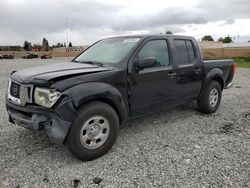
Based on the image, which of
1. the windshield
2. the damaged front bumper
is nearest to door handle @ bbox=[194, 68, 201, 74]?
the windshield

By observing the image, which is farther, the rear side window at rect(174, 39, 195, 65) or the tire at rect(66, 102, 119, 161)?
the rear side window at rect(174, 39, 195, 65)

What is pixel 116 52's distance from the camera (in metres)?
4.35

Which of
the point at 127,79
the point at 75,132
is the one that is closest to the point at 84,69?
the point at 127,79

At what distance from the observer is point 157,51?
Result: 4594 mm

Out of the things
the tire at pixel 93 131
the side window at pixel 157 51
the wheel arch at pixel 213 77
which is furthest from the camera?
the wheel arch at pixel 213 77

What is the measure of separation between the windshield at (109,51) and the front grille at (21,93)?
138 cm

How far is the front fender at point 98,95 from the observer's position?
10.8 ft

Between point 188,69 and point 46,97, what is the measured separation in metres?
2.99

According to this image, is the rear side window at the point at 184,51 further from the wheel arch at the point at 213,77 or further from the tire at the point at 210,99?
the tire at the point at 210,99

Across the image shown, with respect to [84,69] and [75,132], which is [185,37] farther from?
[75,132]

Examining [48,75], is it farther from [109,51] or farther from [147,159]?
[147,159]

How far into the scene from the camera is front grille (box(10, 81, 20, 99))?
3633mm

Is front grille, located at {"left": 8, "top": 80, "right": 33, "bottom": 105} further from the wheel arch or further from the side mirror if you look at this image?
the wheel arch

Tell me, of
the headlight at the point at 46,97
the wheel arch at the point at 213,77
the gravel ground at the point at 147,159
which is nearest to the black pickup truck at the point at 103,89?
the headlight at the point at 46,97
